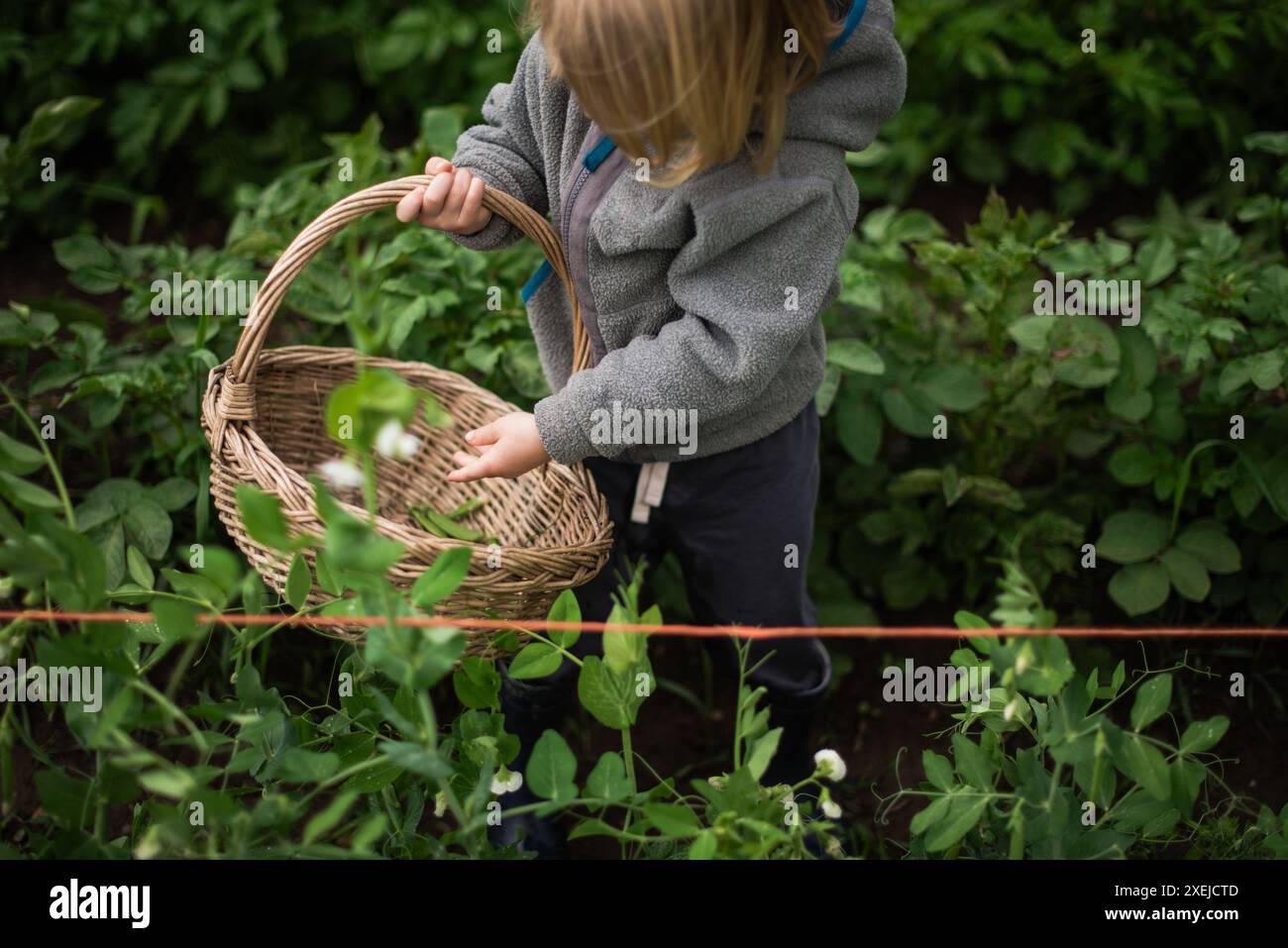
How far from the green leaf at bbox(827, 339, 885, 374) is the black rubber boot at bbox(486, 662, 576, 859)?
0.64 meters

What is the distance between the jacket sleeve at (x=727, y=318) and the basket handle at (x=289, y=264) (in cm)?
24

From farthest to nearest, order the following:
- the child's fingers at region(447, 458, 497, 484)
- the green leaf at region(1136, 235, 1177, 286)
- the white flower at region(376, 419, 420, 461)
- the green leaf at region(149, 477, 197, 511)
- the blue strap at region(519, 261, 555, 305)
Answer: the green leaf at region(1136, 235, 1177, 286) → the green leaf at region(149, 477, 197, 511) → the blue strap at region(519, 261, 555, 305) → the child's fingers at region(447, 458, 497, 484) → the white flower at region(376, 419, 420, 461)

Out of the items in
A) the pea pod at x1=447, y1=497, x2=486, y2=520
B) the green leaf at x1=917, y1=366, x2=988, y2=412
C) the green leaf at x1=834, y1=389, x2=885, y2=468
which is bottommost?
the pea pod at x1=447, y1=497, x2=486, y2=520

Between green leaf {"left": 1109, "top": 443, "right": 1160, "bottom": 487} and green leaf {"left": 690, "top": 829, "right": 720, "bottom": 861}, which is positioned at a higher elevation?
green leaf {"left": 1109, "top": 443, "right": 1160, "bottom": 487}

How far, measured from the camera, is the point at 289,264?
4.44 ft

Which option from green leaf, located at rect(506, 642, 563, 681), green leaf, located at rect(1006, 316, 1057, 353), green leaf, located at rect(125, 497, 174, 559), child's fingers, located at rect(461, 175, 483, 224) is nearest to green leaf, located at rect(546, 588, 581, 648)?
green leaf, located at rect(506, 642, 563, 681)

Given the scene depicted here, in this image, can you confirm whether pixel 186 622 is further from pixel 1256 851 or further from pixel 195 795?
pixel 1256 851

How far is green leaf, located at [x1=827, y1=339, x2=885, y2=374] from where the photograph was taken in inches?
73.1

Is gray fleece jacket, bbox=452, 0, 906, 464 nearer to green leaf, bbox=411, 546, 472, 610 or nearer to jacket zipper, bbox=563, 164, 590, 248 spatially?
jacket zipper, bbox=563, 164, 590, 248

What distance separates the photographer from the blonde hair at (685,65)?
1.13m

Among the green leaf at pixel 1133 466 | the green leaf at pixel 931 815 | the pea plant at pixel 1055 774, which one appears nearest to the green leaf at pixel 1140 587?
the green leaf at pixel 1133 466

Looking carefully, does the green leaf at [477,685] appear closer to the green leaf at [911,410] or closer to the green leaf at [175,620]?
the green leaf at [175,620]
